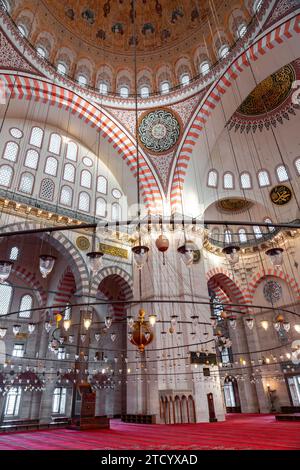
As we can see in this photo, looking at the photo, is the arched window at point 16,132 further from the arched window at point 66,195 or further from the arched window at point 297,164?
the arched window at point 297,164

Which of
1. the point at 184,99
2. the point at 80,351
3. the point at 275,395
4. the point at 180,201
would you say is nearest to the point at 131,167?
the point at 180,201

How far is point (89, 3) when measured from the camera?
12.3 metres

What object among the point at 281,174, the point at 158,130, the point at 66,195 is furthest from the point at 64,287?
the point at 281,174

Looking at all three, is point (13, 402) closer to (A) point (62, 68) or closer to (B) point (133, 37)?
(A) point (62, 68)

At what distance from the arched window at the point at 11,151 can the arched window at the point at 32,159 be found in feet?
1.27

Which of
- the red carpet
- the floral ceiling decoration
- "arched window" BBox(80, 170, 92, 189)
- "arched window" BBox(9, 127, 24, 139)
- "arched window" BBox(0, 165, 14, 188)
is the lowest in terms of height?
the red carpet

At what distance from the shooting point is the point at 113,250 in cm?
1222

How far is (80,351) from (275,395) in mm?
9004

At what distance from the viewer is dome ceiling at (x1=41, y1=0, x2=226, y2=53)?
12.1 m

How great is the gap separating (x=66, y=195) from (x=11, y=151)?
2.39 meters

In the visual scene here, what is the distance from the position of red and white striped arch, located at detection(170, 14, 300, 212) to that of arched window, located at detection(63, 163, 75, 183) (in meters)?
3.98

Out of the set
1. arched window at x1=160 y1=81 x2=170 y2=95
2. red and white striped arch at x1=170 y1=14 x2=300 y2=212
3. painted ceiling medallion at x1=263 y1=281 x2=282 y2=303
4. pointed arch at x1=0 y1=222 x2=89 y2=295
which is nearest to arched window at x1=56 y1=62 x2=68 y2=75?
arched window at x1=160 y1=81 x2=170 y2=95

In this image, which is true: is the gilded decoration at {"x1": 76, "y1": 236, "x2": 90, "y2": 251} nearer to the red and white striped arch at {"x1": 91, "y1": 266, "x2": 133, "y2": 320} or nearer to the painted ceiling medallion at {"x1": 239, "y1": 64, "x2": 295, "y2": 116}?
the red and white striped arch at {"x1": 91, "y1": 266, "x2": 133, "y2": 320}

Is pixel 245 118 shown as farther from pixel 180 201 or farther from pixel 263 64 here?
pixel 180 201
